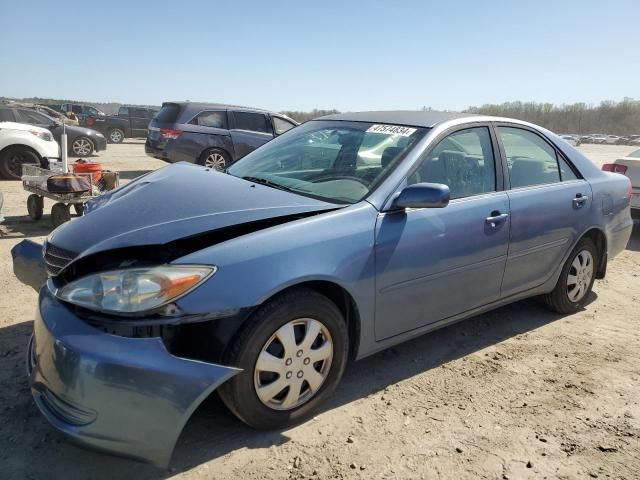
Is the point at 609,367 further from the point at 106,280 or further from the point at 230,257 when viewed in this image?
the point at 106,280

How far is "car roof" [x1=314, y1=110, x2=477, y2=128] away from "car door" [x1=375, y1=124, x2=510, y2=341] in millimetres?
162

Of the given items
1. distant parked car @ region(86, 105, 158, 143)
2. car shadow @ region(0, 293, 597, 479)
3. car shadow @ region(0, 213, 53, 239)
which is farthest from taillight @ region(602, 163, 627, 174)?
distant parked car @ region(86, 105, 158, 143)

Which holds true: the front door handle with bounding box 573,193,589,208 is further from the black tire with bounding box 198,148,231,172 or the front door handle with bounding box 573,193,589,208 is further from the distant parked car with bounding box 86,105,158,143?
the distant parked car with bounding box 86,105,158,143

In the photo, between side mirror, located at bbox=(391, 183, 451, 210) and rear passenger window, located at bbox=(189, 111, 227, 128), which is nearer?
side mirror, located at bbox=(391, 183, 451, 210)

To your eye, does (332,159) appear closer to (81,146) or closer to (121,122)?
(81,146)

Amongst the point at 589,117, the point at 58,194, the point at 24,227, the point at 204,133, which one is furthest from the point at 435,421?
the point at 589,117

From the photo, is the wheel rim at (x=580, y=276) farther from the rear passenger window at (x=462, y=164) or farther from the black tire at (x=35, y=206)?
the black tire at (x=35, y=206)

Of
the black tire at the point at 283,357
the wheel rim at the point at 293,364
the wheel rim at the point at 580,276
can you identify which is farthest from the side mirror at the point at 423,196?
the wheel rim at the point at 580,276

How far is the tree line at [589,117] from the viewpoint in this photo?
8762 cm

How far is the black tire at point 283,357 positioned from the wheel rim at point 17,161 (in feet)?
30.3

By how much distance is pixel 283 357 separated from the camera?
2.51m

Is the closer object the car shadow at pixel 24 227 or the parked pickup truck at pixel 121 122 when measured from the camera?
the car shadow at pixel 24 227

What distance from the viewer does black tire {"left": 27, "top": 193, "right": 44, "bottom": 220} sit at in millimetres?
6828

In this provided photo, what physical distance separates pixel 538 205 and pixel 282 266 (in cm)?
225
